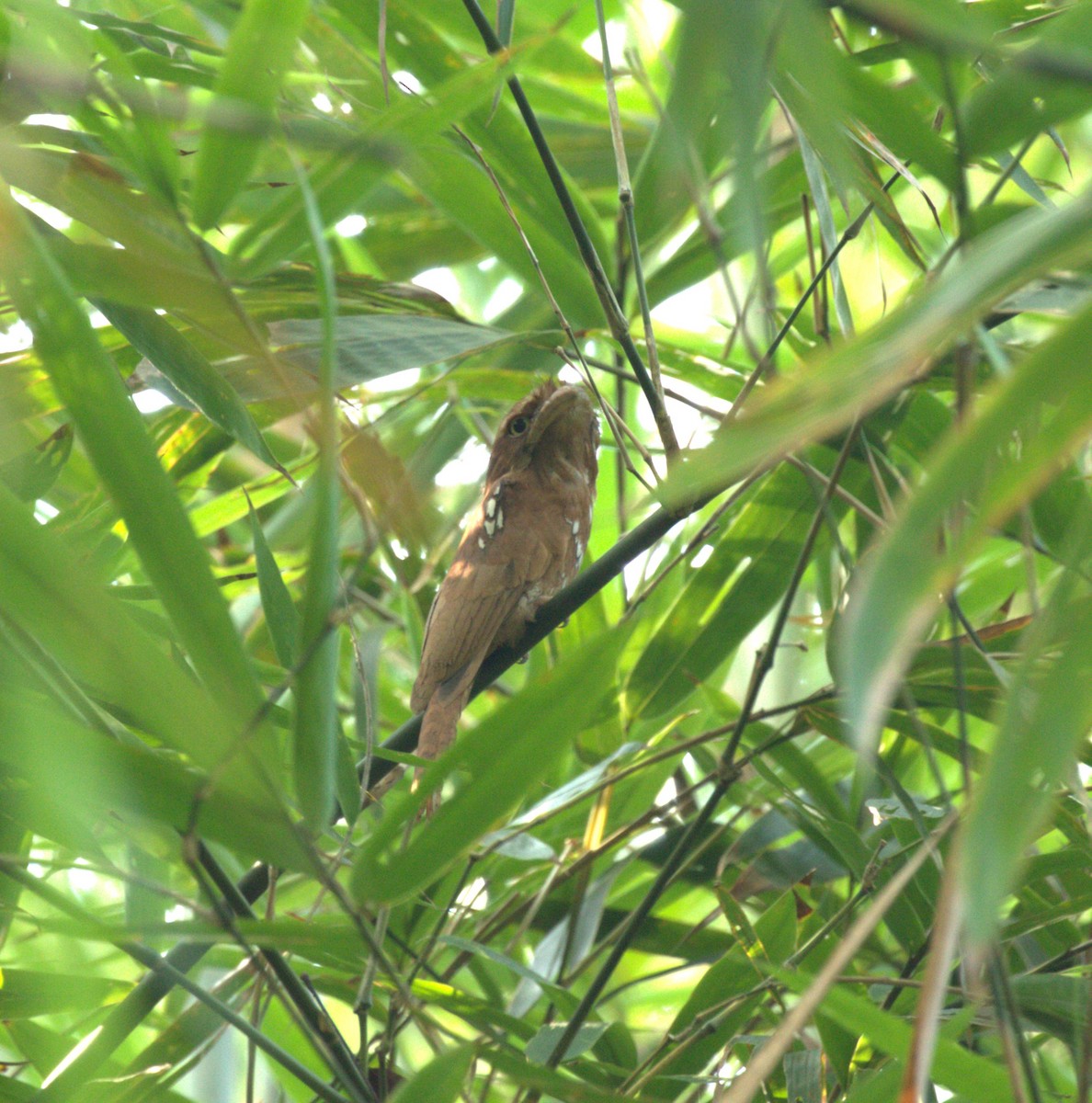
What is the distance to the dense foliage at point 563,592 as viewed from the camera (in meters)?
0.89

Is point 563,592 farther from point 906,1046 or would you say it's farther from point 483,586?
point 906,1046

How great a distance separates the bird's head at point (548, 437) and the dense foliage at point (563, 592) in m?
0.07

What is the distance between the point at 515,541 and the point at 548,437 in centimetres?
36

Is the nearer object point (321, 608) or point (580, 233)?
point (321, 608)

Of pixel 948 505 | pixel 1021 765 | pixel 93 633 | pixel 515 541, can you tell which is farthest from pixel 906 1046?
pixel 515 541

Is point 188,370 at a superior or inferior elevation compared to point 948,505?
superior

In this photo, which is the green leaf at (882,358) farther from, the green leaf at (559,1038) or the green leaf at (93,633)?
the green leaf at (559,1038)

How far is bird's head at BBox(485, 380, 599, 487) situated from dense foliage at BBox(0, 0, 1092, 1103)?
0.07 meters

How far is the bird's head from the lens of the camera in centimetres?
274

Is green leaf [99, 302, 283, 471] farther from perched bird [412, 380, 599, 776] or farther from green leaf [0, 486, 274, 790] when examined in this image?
perched bird [412, 380, 599, 776]

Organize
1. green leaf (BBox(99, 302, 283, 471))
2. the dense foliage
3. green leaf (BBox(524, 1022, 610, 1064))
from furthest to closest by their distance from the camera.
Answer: green leaf (BBox(524, 1022, 610, 1064)), green leaf (BBox(99, 302, 283, 471)), the dense foliage

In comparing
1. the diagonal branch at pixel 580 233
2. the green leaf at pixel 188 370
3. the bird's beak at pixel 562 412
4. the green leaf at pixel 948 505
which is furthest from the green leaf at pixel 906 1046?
the bird's beak at pixel 562 412

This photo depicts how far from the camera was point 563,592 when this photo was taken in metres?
1.80

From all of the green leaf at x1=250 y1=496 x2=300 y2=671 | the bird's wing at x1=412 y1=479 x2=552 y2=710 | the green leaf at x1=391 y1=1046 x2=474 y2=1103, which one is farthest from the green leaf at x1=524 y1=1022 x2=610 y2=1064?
the bird's wing at x1=412 y1=479 x2=552 y2=710
